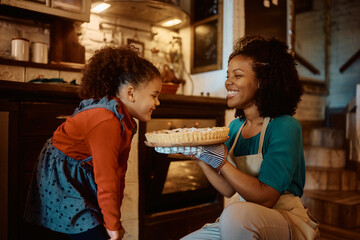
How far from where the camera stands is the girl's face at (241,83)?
1529 millimetres

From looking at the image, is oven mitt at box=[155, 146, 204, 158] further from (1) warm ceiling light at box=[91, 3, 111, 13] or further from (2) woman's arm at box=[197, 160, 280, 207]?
(1) warm ceiling light at box=[91, 3, 111, 13]

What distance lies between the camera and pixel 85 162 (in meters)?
1.43

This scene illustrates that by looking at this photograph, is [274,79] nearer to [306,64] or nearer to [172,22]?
[172,22]

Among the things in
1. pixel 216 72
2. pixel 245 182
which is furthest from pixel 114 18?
pixel 245 182

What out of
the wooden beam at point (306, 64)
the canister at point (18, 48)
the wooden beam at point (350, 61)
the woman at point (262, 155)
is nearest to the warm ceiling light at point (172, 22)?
the canister at point (18, 48)

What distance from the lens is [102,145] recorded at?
4.14 ft

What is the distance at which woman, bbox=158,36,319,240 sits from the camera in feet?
3.87

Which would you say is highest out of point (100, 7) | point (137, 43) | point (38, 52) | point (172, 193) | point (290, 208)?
point (100, 7)

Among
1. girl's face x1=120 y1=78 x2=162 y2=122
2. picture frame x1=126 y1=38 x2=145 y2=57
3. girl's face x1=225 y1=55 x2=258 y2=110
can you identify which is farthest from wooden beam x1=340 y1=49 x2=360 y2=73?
girl's face x1=120 y1=78 x2=162 y2=122

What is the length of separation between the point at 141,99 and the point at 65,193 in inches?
23.9

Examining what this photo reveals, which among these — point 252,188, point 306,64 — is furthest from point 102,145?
point 306,64

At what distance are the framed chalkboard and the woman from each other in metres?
1.40

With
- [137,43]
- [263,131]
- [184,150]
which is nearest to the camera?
[184,150]

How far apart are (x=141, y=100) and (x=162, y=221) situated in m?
1.35
